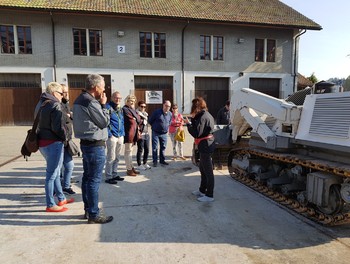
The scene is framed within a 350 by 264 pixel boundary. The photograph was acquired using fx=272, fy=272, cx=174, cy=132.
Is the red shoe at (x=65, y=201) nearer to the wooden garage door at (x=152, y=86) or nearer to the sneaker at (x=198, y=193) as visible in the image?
the sneaker at (x=198, y=193)

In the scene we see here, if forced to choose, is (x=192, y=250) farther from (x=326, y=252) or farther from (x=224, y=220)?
(x=326, y=252)

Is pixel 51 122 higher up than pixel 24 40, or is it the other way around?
pixel 24 40

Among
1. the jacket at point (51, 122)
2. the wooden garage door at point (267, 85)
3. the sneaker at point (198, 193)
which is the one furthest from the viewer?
the wooden garage door at point (267, 85)

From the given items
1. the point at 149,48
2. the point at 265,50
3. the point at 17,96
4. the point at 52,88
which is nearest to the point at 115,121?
the point at 52,88

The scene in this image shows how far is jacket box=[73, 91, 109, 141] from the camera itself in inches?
143

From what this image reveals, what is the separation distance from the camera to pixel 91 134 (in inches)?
145

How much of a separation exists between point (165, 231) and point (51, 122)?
2296 millimetres

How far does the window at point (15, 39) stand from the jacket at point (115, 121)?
14.6m

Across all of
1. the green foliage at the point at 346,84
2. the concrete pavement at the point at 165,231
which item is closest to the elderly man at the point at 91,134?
the concrete pavement at the point at 165,231

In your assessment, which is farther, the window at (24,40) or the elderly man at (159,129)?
the window at (24,40)

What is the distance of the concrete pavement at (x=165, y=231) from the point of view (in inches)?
123

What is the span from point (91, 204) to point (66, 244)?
637mm

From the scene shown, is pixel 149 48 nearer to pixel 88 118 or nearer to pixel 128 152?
pixel 128 152

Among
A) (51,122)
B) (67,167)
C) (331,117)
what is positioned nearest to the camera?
(331,117)
